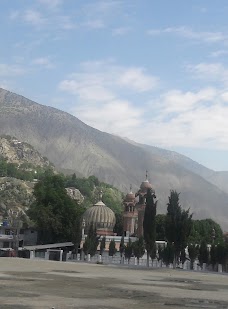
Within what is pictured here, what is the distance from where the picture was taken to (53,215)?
7825cm

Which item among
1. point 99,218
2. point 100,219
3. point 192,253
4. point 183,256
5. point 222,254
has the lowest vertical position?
point 183,256

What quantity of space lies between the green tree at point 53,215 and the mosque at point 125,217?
14.4 ft

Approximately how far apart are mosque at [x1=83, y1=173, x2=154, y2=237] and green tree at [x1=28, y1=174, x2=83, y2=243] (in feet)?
14.4

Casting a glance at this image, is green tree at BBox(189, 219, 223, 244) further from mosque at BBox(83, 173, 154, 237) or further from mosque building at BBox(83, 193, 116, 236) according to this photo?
mosque building at BBox(83, 193, 116, 236)

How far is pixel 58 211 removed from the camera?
7944cm

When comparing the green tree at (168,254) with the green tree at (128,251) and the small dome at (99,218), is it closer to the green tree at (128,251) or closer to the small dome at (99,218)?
the green tree at (128,251)

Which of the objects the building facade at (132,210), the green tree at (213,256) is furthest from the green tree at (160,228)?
the green tree at (213,256)

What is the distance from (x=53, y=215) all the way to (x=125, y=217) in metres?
19.7

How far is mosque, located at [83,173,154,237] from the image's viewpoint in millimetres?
86562

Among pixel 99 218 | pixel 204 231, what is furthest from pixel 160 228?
pixel 204 231

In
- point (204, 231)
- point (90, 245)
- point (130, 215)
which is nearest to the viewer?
point (90, 245)

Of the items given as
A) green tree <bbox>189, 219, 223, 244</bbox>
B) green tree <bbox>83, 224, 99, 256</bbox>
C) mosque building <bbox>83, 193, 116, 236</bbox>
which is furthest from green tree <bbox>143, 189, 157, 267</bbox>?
green tree <bbox>189, 219, 223, 244</bbox>

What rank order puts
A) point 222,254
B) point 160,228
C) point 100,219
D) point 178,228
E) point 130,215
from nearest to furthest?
point 222,254 < point 178,228 < point 100,219 < point 160,228 < point 130,215

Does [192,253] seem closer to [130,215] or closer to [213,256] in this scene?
[213,256]
